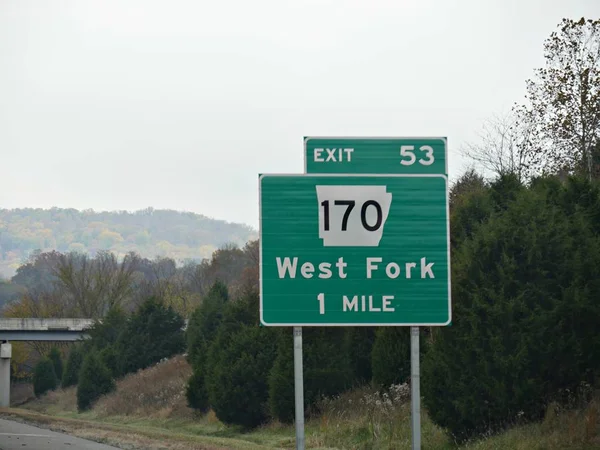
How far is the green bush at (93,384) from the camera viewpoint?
64.1 metres

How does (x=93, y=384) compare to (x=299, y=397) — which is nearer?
(x=299, y=397)

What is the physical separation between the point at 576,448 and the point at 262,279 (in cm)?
788

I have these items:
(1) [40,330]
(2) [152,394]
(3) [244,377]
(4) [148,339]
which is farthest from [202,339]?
(1) [40,330]

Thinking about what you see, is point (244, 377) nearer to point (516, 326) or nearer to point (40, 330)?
point (516, 326)

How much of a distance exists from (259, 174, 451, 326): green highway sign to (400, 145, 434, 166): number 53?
1.18 feet

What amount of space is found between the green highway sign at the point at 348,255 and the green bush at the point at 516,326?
771cm

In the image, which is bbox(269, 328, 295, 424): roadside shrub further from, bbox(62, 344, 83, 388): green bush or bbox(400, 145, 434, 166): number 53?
bbox(62, 344, 83, 388): green bush

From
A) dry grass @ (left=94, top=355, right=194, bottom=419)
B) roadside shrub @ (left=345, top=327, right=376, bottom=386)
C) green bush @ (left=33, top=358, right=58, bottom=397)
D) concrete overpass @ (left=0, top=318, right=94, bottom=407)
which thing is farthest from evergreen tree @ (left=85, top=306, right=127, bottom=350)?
roadside shrub @ (left=345, top=327, right=376, bottom=386)

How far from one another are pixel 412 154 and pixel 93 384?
53421 mm

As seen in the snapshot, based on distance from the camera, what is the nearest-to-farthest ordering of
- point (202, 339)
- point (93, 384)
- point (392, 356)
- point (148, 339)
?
point (392, 356)
point (202, 339)
point (93, 384)
point (148, 339)

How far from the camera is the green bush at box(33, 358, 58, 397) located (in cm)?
8825

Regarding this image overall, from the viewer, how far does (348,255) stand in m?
13.6

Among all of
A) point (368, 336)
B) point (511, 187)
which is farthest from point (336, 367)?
point (511, 187)

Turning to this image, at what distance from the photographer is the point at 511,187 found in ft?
110
